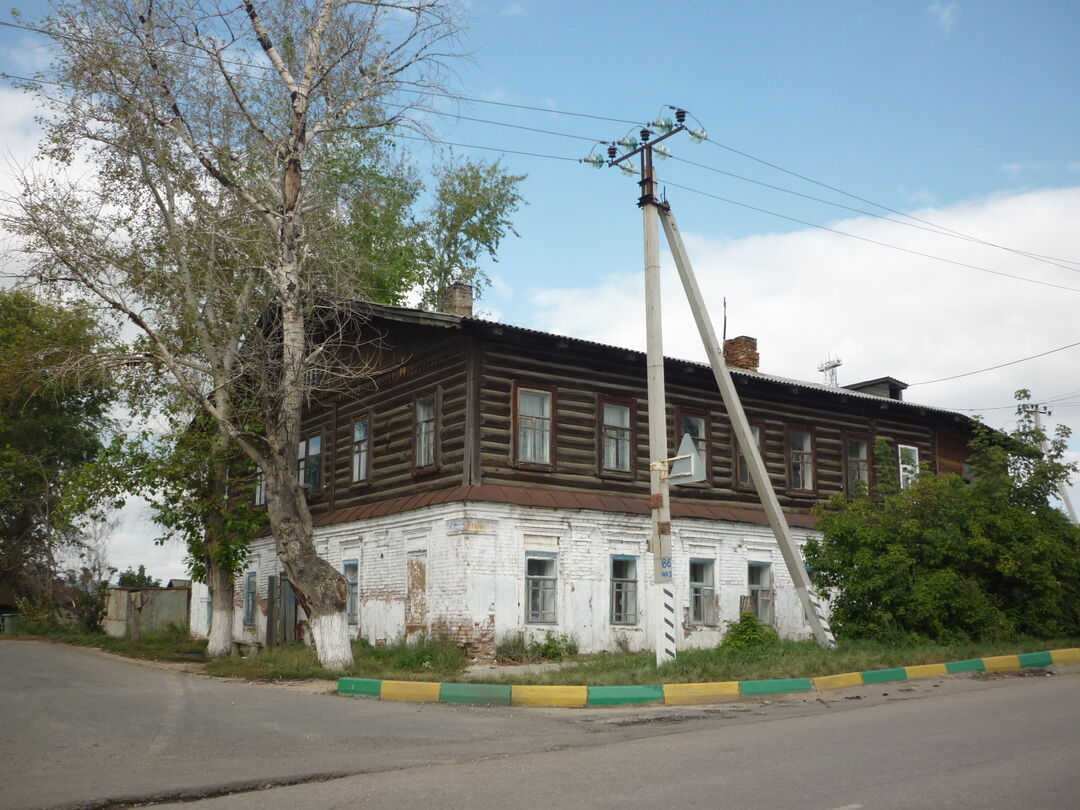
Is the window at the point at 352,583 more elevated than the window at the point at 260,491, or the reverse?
the window at the point at 260,491

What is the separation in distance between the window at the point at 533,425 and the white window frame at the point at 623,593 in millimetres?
2518

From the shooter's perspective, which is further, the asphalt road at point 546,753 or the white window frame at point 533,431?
the white window frame at point 533,431

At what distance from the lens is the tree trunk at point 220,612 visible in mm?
22578

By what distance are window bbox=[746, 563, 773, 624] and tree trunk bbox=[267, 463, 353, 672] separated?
9.57 metres

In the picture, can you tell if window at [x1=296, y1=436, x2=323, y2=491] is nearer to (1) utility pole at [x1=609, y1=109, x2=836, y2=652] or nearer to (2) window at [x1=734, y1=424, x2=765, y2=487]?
(2) window at [x1=734, y1=424, x2=765, y2=487]

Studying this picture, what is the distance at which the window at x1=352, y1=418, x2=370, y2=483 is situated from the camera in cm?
2258

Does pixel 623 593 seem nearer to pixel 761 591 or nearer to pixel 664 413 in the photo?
pixel 761 591

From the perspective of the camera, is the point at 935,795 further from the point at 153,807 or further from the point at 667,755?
the point at 153,807

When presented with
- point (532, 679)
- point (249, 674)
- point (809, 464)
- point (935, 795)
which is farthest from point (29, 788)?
point (809, 464)

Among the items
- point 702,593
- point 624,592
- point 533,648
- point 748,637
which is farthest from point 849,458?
point 533,648

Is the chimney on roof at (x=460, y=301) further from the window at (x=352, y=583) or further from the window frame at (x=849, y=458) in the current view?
the window frame at (x=849, y=458)

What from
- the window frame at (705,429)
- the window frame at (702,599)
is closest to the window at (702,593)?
the window frame at (702,599)

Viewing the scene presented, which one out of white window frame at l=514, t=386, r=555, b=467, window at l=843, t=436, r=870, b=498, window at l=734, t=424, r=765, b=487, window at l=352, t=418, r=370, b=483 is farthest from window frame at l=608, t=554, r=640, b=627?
window at l=843, t=436, r=870, b=498

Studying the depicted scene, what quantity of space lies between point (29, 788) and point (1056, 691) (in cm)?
1057
